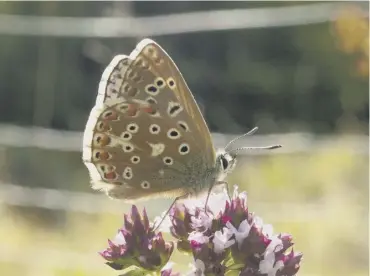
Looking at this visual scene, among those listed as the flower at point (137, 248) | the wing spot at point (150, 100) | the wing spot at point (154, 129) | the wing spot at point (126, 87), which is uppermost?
the wing spot at point (126, 87)

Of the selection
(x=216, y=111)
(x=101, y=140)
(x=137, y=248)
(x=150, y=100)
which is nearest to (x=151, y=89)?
(x=150, y=100)

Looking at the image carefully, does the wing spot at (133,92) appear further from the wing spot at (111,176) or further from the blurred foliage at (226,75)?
the blurred foliage at (226,75)

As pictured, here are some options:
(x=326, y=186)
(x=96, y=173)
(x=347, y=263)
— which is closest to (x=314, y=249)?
(x=347, y=263)

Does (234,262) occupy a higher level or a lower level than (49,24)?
lower

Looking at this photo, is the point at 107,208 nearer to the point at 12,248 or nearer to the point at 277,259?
the point at 12,248

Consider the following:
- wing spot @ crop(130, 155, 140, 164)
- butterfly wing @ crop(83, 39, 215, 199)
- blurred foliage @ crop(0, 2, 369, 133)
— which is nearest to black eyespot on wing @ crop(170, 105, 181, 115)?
butterfly wing @ crop(83, 39, 215, 199)

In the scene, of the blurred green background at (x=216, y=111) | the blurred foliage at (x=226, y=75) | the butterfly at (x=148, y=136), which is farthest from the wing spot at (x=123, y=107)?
the blurred foliage at (x=226, y=75)

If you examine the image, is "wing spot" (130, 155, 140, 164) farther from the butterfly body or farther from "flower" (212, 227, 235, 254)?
"flower" (212, 227, 235, 254)

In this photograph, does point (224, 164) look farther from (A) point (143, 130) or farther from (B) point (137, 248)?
(B) point (137, 248)
